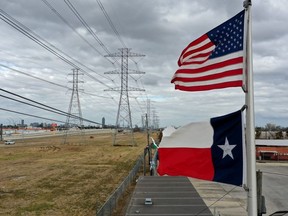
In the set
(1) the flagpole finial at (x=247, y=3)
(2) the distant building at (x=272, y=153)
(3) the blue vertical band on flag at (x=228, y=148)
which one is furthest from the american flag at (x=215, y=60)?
(2) the distant building at (x=272, y=153)

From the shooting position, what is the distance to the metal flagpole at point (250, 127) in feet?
18.5

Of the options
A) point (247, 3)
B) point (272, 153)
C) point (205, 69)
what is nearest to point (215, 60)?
point (205, 69)

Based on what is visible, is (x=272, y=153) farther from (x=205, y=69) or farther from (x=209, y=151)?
(x=205, y=69)

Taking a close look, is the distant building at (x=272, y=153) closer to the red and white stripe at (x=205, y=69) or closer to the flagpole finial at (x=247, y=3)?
the red and white stripe at (x=205, y=69)

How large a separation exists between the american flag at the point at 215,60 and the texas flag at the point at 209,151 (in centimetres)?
61

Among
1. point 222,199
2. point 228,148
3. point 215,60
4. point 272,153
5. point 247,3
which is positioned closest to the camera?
point 247,3

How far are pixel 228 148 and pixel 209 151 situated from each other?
1.57 ft

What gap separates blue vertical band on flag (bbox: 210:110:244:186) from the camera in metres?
6.16

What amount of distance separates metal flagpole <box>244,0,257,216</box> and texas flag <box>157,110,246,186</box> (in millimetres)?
317

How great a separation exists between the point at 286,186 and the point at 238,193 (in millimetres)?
9281

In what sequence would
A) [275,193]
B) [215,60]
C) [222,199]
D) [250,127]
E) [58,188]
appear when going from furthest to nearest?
[275,193] → [58,188] → [222,199] → [215,60] → [250,127]

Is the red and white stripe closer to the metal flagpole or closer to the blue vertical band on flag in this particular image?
the metal flagpole

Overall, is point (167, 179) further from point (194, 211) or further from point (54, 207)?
point (194, 211)

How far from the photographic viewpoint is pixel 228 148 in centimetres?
634
